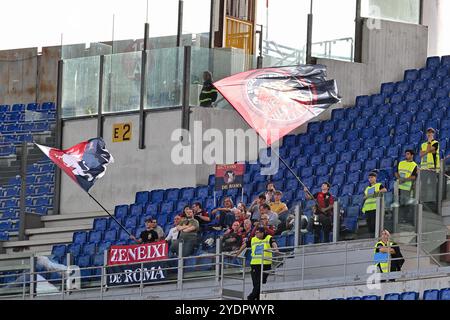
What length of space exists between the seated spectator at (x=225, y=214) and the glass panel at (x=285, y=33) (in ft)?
18.1

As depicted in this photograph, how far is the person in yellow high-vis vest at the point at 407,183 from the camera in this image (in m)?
28.9

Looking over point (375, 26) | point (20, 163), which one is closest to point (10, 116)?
point (20, 163)

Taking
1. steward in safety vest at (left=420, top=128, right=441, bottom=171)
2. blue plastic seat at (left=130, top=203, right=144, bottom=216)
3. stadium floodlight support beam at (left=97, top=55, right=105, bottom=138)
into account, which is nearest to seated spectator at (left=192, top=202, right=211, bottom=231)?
blue plastic seat at (left=130, top=203, right=144, bottom=216)

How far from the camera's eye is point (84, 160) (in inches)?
1369

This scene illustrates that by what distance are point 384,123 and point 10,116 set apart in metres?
10.9

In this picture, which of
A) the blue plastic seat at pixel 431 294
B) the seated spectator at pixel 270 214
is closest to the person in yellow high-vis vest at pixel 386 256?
the blue plastic seat at pixel 431 294

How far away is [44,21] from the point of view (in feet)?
150

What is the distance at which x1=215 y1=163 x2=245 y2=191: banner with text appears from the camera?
34.5 metres

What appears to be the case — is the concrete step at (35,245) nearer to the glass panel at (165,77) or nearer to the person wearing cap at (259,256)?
the glass panel at (165,77)

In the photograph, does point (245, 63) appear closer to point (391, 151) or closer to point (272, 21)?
point (272, 21)

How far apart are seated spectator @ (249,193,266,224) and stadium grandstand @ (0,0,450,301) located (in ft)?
0.16

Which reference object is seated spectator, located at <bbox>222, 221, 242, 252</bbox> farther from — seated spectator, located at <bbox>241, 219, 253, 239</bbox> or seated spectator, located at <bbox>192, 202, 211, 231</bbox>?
seated spectator, located at <bbox>192, 202, 211, 231</bbox>

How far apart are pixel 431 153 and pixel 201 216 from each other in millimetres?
4388

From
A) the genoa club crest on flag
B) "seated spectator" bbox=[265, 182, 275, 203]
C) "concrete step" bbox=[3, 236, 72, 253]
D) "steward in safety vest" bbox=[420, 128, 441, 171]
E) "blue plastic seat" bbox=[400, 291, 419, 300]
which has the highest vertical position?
"steward in safety vest" bbox=[420, 128, 441, 171]
